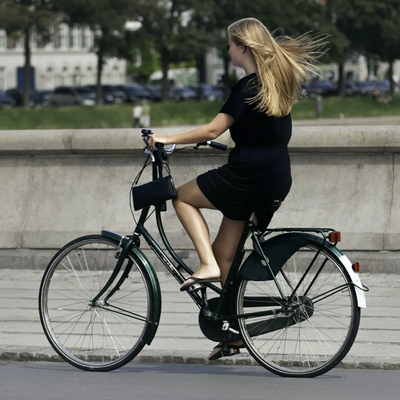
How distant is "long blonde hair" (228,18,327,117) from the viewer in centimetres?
525

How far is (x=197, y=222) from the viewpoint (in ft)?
17.9

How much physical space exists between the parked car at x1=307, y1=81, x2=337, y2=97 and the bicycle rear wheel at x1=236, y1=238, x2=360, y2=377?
68445mm

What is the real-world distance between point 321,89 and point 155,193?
73617 millimetres

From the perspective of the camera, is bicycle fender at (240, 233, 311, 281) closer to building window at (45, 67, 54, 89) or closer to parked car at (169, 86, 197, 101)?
parked car at (169, 86, 197, 101)

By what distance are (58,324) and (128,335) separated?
0.41 m

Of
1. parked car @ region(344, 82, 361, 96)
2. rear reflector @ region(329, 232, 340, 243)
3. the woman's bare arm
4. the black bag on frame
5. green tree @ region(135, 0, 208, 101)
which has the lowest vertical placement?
parked car @ region(344, 82, 361, 96)

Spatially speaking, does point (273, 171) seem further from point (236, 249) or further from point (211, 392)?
point (211, 392)

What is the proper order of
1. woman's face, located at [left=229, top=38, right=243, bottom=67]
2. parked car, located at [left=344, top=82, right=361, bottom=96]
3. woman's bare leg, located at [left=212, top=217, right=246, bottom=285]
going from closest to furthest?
woman's face, located at [left=229, top=38, right=243, bottom=67]
woman's bare leg, located at [left=212, top=217, right=246, bottom=285]
parked car, located at [left=344, top=82, right=361, bottom=96]

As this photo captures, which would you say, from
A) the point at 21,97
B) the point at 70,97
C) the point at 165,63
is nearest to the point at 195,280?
the point at 21,97

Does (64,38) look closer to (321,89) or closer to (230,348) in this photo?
(321,89)

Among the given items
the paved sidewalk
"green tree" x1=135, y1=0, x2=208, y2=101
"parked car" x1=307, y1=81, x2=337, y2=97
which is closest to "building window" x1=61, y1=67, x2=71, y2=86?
"parked car" x1=307, y1=81, x2=337, y2=97

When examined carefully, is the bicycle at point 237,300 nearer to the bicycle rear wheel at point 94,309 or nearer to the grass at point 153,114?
the bicycle rear wheel at point 94,309

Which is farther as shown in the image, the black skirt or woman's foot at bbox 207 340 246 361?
woman's foot at bbox 207 340 246 361

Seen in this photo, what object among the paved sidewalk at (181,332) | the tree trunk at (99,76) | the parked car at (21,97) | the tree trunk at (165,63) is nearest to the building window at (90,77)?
the parked car at (21,97)
